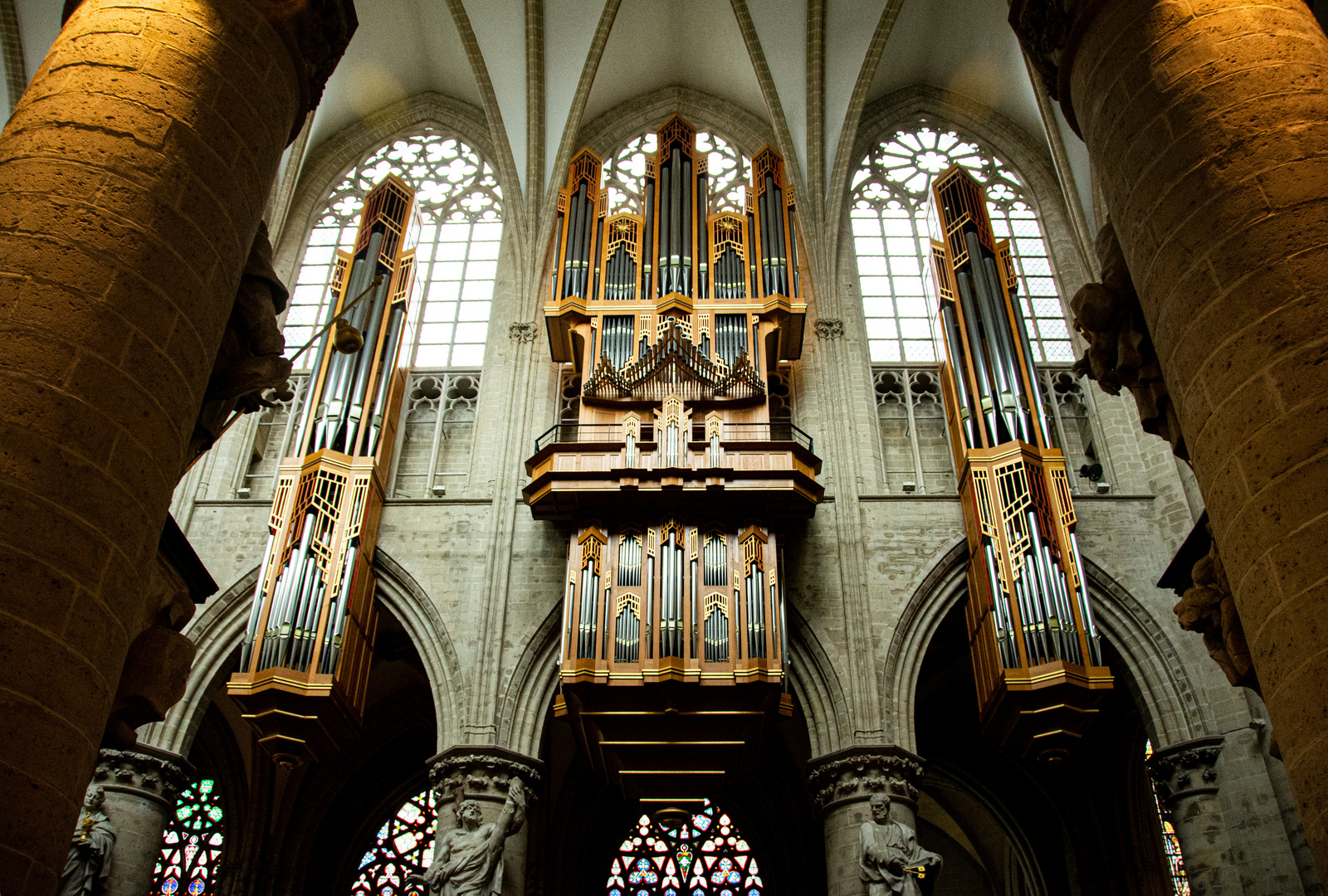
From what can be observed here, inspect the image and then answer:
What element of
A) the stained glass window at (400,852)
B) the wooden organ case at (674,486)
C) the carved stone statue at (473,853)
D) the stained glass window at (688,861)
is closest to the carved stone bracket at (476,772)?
the carved stone statue at (473,853)

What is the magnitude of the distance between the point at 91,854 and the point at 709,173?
1261 cm

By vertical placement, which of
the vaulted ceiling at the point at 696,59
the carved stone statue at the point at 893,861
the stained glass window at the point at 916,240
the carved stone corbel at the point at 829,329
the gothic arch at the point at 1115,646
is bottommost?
the carved stone statue at the point at 893,861

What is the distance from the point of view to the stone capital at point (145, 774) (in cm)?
1158

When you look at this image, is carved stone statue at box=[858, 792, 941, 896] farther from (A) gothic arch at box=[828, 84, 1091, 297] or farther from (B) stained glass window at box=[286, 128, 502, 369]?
(A) gothic arch at box=[828, 84, 1091, 297]

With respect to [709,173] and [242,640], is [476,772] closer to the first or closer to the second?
[242,640]

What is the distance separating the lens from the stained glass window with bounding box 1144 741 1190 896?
14.2 meters

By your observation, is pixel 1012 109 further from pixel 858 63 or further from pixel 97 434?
pixel 97 434

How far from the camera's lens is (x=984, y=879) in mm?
18750

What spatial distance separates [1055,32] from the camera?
676 centimetres

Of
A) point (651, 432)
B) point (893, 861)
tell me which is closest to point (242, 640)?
point (651, 432)

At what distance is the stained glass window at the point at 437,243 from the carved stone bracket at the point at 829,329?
471 cm

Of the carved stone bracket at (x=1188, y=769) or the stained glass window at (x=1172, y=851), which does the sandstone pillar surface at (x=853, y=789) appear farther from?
the stained glass window at (x=1172, y=851)

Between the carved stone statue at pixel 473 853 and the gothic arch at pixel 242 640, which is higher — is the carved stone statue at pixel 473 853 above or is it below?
below

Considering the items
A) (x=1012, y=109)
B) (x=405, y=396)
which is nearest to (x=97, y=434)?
(x=405, y=396)
